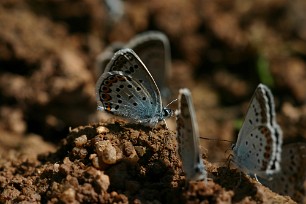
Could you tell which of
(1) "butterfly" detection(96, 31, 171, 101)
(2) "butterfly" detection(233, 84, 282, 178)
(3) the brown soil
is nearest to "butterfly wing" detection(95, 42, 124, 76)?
(1) "butterfly" detection(96, 31, 171, 101)

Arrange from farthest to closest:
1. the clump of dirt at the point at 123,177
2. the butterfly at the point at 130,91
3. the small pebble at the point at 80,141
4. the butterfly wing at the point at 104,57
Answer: the butterfly wing at the point at 104,57
the butterfly at the point at 130,91
the small pebble at the point at 80,141
the clump of dirt at the point at 123,177

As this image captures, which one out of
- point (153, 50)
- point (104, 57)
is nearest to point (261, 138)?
point (153, 50)

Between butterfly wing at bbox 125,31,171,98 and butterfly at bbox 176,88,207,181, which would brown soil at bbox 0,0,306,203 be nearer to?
butterfly at bbox 176,88,207,181

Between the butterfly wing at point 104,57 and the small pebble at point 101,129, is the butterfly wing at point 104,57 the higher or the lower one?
the higher one

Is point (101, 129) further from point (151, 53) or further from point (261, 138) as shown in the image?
point (151, 53)

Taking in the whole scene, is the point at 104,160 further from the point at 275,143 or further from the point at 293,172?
the point at 293,172

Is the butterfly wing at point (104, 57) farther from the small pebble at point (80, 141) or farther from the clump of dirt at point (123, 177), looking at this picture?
the small pebble at point (80, 141)

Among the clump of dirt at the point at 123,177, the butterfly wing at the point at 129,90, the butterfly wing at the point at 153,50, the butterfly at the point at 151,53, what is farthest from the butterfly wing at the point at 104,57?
the clump of dirt at the point at 123,177
